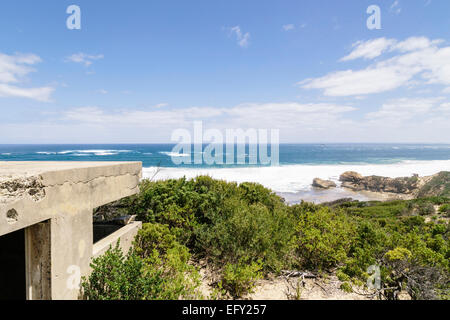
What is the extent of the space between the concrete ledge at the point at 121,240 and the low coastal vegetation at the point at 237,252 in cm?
16

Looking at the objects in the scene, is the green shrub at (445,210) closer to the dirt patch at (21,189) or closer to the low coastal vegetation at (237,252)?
the low coastal vegetation at (237,252)

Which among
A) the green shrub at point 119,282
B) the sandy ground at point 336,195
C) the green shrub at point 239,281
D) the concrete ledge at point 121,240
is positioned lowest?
the sandy ground at point 336,195

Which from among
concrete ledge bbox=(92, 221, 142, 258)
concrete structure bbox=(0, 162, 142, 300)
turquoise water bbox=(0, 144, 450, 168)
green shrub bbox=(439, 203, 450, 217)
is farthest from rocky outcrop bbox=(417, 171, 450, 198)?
concrete structure bbox=(0, 162, 142, 300)

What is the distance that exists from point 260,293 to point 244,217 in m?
1.53

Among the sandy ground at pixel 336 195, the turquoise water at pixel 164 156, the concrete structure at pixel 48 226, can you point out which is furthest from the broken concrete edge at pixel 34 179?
the turquoise water at pixel 164 156

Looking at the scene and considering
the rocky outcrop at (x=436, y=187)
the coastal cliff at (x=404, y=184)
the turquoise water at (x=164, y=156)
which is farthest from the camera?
the turquoise water at (x=164, y=156)

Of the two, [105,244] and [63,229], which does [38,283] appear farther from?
[105,244]

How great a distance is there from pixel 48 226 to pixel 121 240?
1.77 meters

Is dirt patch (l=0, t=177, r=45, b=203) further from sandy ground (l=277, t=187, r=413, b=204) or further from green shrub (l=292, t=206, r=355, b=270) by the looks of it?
sandy ground (l=277, t=187, r=413, b=204)

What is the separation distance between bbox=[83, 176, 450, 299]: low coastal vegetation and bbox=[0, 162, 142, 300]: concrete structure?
0.39 m

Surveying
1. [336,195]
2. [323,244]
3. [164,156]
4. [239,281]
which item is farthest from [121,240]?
[164,156]

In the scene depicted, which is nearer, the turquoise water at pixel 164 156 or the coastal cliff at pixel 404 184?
the coastal cliff at pixel 404 184

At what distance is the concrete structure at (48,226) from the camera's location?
8.95 feet
